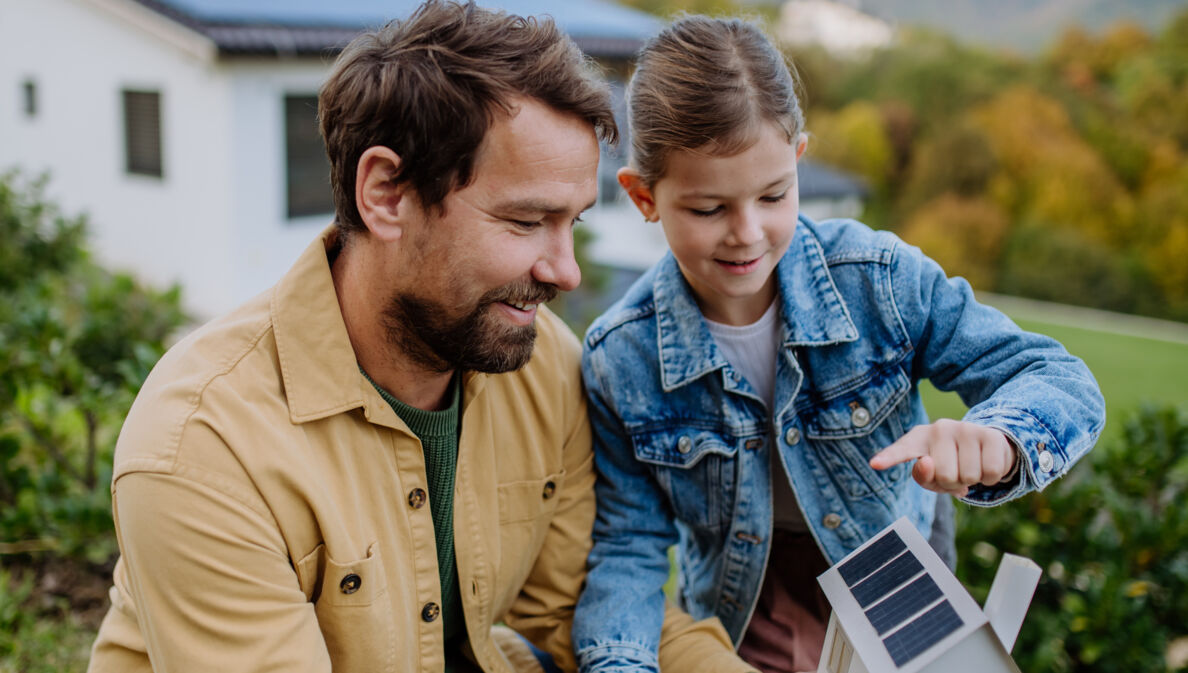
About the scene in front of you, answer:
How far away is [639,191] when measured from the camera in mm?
2145

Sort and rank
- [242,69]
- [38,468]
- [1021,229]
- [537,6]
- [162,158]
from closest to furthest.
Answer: [38,468]
[242,69]
[162,158]
[537,6]
[1021,229]

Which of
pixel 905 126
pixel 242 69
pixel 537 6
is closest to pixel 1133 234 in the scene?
pixel 905 126

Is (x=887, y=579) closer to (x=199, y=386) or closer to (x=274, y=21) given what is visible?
(x=199, y=386)

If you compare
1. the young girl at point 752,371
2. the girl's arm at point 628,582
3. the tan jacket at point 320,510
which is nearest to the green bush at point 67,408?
the tan jacket at point 320,510

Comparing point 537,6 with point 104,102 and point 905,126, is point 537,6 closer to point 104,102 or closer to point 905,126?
point 104,102

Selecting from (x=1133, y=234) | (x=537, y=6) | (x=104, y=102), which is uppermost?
(x=537, y=6)

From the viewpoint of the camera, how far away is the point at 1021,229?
26.0 m

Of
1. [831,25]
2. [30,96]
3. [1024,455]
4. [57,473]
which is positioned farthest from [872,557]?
[831,25]

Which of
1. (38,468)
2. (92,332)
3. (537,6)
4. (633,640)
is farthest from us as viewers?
(537,6)

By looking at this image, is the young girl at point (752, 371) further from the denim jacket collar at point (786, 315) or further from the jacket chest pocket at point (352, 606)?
the jacket chest pocket at point (352, 606)

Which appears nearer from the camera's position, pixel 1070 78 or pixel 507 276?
pixel 507 276

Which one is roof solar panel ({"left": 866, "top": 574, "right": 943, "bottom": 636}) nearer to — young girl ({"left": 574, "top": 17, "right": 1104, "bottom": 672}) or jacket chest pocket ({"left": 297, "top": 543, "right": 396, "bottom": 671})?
young girl ({"left": 574, "top": 17, "right": 1104, "bottom": 672})

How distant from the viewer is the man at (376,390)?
1.64m

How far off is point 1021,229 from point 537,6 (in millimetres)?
18094
